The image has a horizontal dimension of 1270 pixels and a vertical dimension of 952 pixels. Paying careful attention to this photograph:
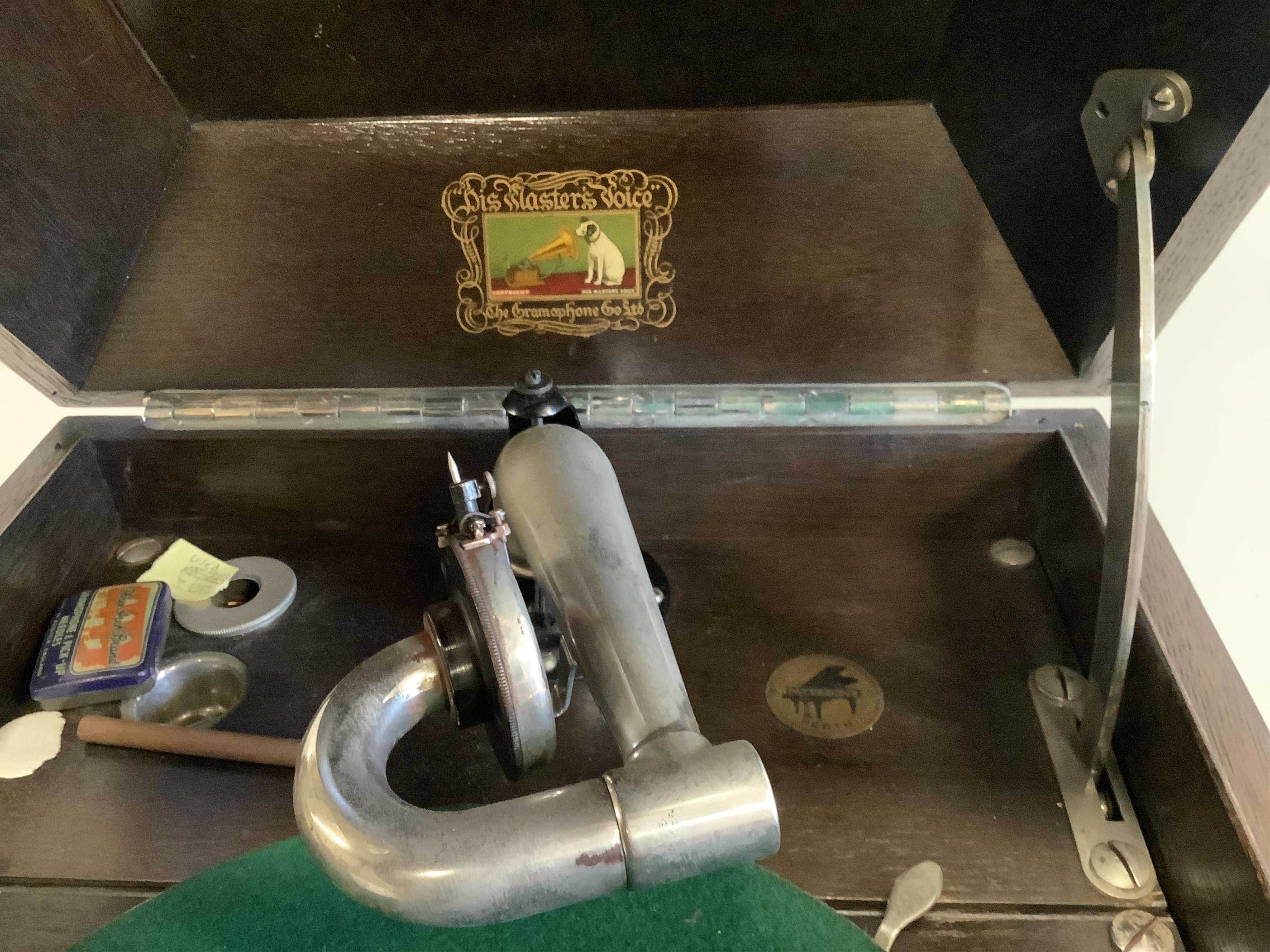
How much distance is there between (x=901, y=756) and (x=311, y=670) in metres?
0.50

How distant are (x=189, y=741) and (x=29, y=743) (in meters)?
0.14

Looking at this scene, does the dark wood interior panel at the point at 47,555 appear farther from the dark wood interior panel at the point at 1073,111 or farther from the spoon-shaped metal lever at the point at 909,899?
the dark wood interior panel at the point at 1073,111

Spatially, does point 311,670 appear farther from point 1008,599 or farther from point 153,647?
point 1008,599

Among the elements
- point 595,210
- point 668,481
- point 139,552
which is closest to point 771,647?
point 668,481

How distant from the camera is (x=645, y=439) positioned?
865 millimetres

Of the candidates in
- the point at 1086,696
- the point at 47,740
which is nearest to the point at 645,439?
the point at 1086,696

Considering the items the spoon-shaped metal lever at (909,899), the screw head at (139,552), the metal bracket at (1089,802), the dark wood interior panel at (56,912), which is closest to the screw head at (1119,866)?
the metal bracket at (1089,802)

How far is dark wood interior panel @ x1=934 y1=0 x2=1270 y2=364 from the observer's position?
505 mm

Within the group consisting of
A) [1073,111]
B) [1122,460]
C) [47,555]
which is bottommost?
[47,555]

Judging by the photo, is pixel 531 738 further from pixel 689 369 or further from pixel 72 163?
pixel 72 163

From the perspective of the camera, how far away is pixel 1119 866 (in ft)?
1.95

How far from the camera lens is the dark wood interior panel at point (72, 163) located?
652 mm

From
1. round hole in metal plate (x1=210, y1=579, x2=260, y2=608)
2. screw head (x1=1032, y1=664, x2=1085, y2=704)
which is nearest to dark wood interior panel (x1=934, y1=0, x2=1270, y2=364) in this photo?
screw head (x1=1032, y1=664, x2=1085, y2=704)

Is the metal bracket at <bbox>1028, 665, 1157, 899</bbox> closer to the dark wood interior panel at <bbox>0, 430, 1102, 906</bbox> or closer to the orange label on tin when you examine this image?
the dark wood interior panel at <bbox>0, 430, 1102, 906</bbox>
